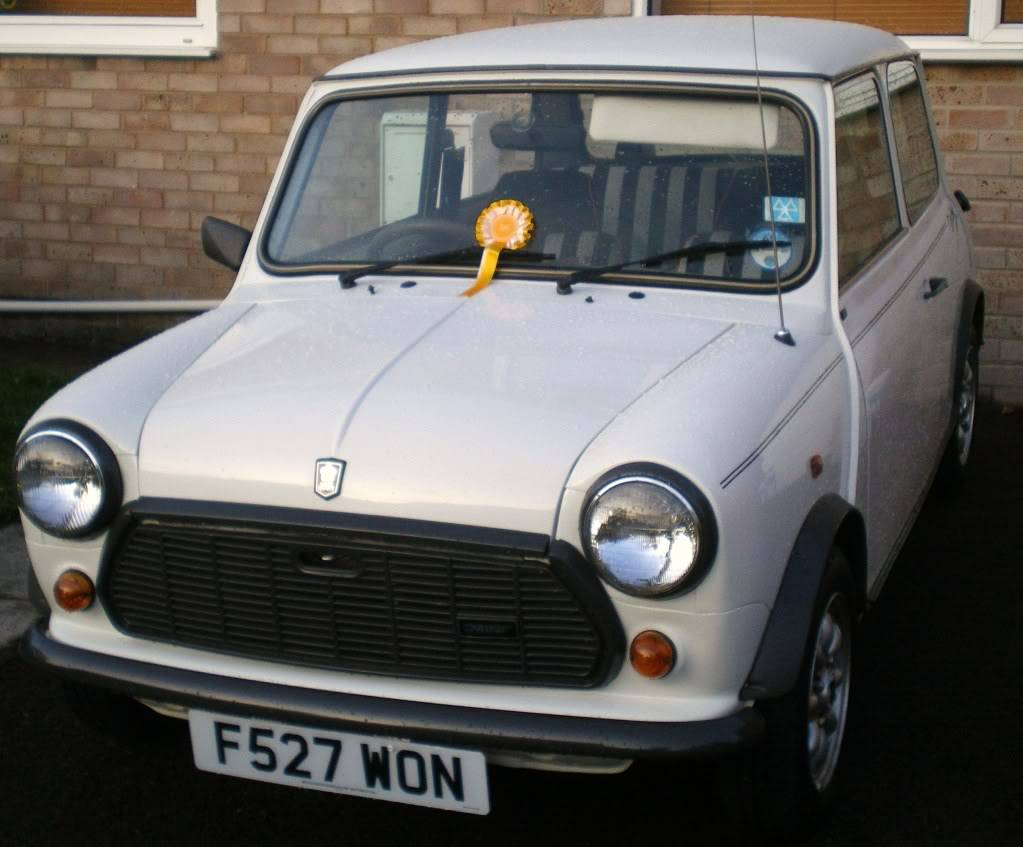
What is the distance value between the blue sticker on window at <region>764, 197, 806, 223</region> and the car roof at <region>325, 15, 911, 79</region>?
362mm

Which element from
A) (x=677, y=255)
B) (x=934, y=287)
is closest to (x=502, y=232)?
(x=677, y=255)

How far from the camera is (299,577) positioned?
10.1 ft

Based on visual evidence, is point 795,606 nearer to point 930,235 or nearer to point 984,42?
point 930,235

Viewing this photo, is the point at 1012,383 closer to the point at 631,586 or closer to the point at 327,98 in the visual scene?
the point at 327,98

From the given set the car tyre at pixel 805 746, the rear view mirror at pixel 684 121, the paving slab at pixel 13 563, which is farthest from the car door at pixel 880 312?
the paving slab at pixel 13 563

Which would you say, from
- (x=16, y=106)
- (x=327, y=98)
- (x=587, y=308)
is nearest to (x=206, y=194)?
(x=16, y=106)

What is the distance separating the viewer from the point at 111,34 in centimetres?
866

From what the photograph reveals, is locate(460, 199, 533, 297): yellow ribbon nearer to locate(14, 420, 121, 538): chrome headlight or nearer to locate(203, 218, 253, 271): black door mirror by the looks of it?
locate(203, 218, 253, 271): black door mirror

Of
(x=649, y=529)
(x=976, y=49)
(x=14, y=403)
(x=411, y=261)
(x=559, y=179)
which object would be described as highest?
(x=976, y=49)

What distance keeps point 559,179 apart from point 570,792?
1.58 m

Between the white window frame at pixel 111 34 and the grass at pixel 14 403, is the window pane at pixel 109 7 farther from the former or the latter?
the grass at pixel 14 403

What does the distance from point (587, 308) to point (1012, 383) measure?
4521 mm

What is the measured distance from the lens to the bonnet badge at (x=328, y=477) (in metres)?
3.02

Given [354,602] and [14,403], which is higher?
[354,602]
